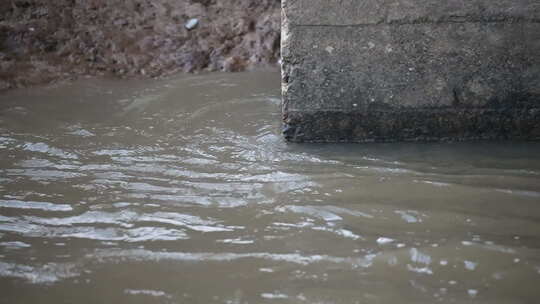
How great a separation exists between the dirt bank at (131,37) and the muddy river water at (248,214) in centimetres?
86

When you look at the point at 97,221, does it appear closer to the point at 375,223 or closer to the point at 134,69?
the point at 375,223

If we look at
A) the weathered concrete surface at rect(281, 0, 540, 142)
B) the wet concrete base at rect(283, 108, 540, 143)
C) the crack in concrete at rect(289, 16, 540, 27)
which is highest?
the crack in concrete at rect(289, 16, 540, 27)

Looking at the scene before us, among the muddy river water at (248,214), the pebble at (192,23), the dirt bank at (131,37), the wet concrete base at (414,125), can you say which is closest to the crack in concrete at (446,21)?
the wet concrete base at (414,125)

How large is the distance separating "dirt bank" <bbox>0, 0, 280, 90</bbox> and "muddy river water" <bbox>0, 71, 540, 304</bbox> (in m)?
0.86

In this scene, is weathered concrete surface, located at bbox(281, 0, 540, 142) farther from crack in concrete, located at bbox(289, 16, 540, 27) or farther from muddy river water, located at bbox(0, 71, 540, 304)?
muddy river water, located at bbox(0, 71, 540, 304)

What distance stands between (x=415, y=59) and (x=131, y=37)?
100 inches

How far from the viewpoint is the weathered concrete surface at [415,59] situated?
314 centimetres

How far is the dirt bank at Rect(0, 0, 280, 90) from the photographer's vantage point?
4426 mm

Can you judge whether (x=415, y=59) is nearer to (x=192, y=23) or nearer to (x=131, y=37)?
(x=192, y=23)

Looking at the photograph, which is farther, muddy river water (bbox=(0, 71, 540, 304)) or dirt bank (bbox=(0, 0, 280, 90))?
dirt bank (bbox=(0, 0, 280, 90))

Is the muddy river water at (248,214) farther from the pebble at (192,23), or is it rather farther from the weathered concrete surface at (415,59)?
the pebble at (192,23)

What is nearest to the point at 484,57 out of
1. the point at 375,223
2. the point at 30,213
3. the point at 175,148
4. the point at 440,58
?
the point at 440,58

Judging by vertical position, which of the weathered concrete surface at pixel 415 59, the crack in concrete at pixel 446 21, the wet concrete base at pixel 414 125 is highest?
the crack in concrete at pixel 446 21

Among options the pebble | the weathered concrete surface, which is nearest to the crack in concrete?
the weathered concrete surface
